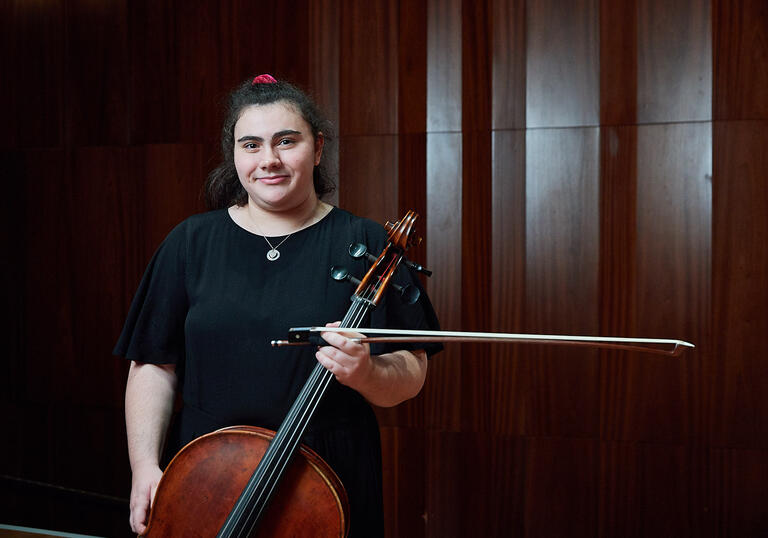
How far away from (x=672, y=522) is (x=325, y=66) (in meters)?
2.15

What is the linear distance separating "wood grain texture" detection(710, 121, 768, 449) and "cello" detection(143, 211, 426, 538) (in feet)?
5.72

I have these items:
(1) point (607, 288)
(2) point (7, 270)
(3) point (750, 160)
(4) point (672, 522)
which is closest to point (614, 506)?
(4) point (672, 522)

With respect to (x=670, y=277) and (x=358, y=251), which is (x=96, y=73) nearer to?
(x=358, y=251)

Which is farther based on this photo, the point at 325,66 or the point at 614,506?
the point at 325,66

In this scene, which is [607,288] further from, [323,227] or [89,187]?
[89,187]

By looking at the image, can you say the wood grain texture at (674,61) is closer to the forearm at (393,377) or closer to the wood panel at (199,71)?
the wood panel at (199,71)

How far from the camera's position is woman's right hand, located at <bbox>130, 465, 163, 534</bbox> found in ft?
4.02

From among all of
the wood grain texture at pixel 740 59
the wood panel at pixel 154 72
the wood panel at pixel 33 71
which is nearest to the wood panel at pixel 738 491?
the wood grain texture at pixel 740 59


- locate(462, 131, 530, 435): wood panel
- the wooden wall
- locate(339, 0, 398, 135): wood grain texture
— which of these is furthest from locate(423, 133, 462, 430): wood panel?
locate(339, 0, 398, 135): wood grain texture

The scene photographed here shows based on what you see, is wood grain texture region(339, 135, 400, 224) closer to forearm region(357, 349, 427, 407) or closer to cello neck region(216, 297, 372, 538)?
forearm region(357, 349, 427, 407)

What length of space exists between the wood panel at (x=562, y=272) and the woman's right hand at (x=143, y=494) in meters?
1.65

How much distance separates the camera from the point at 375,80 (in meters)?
2.72

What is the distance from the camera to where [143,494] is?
4.05 ft

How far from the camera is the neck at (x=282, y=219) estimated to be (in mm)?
1332
